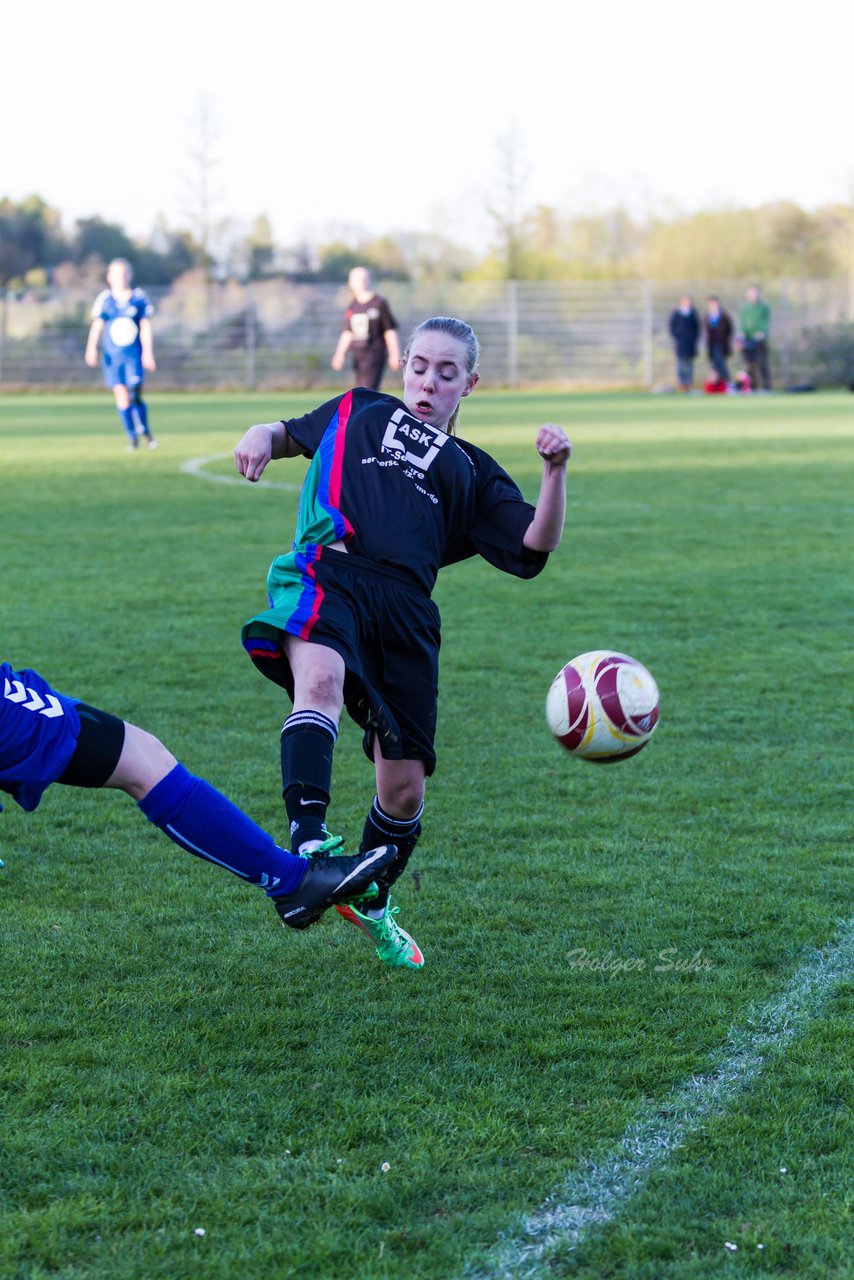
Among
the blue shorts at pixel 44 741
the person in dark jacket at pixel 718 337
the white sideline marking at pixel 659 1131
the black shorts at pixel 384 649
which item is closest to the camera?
the white sideline marking at pixel 659 1131

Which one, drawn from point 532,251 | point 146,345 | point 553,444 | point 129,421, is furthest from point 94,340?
point 532,251

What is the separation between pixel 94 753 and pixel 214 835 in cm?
29

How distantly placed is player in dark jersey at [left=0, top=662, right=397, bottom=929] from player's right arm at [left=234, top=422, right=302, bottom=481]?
735 millimetres

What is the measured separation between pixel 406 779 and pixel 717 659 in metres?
3.69

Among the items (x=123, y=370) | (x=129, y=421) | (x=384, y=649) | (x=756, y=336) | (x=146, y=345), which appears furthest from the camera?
(x=756, y=336)

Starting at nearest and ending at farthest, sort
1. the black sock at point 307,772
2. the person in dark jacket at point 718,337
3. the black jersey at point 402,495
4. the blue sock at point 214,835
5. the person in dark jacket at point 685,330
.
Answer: the blue sock at point 214,835
the black sock at point 307,772
the black jersey at point 402,495
the person in dark jacket at point 685,330
the person in dark jacket at point 718,337

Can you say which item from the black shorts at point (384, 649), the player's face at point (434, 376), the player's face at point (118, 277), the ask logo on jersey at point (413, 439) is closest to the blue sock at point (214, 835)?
the black shorts at point (384, 649)

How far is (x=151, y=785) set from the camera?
292cm

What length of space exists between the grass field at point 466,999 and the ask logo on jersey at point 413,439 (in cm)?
116

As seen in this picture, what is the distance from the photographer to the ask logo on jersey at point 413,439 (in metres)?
3.57

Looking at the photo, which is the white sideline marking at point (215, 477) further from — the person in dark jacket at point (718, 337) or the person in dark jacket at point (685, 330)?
the person in dark jacket at point (718, 337)

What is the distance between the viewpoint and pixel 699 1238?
7.52ft

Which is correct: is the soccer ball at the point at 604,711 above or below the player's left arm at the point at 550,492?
below

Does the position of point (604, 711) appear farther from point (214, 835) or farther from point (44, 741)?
point (44, 741)
